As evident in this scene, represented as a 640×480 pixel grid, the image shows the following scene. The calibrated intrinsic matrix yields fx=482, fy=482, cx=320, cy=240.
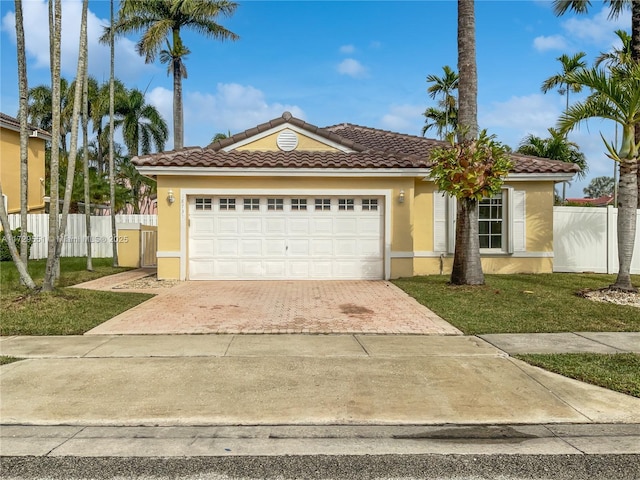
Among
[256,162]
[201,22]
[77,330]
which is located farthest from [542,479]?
[201,22]

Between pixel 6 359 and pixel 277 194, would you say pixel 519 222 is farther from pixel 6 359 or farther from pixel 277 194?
pixel 6 359

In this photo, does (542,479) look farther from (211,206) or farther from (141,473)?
(211,206)

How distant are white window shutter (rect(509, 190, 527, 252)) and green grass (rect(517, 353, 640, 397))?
8295 mm

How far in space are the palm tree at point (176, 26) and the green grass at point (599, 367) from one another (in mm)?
21752

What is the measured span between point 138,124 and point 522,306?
106 feet

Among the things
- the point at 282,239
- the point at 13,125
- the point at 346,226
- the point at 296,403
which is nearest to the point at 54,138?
the point at 282,239

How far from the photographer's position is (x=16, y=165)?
77.3ft

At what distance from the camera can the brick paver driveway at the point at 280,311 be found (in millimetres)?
8078

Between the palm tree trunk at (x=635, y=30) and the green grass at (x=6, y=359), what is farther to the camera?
the palm tree trunk at (x=635, y=30)

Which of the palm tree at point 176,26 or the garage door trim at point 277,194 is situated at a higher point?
the palm tree at point 176,26

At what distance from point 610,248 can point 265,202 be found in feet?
35.0

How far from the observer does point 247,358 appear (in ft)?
21.0

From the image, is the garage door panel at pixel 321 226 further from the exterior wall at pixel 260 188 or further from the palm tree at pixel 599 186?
the palm tree at pixel 599 186

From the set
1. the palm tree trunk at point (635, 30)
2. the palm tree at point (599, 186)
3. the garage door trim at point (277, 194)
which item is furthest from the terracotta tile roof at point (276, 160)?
the palm tree at point (599, 186)
